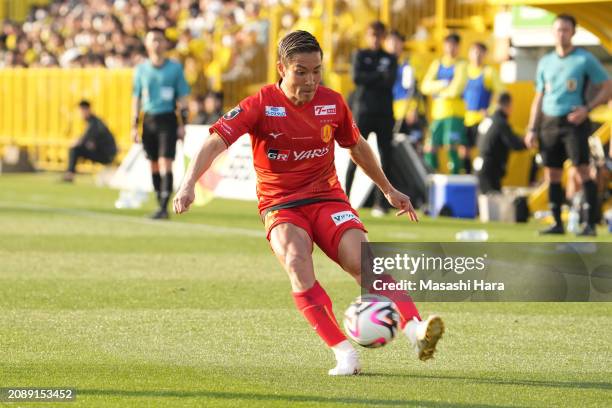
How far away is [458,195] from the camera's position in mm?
18922

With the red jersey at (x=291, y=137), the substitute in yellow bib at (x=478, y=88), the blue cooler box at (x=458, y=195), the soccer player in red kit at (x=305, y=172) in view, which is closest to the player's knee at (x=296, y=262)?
the soccer player in red kit at (x=305, y=172)

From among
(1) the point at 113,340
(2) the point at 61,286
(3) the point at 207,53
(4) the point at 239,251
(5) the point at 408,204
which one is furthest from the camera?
(3) the point at 207,53

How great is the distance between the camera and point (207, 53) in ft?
95.8

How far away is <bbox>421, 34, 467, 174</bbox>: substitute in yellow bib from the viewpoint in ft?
68.6

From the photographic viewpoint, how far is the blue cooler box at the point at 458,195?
18828 millimetres

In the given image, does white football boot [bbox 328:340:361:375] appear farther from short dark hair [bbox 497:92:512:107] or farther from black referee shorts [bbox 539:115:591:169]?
short dark hair [bbox 497:92:512:107]

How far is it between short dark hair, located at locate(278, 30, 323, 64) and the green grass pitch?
162 centimetres

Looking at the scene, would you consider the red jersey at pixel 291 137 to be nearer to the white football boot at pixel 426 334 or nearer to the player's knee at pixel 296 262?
the player's knee at pixel 296 262

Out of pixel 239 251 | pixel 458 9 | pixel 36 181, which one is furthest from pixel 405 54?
pixel 239 251

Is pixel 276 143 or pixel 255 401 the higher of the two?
pixel 276 143

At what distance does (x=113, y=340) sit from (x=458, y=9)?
1823 centimetres

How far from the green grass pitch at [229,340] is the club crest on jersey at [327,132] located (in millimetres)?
1204

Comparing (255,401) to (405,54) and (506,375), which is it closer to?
(506,375)

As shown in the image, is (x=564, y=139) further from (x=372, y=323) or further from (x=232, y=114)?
(x=372, y=323)
